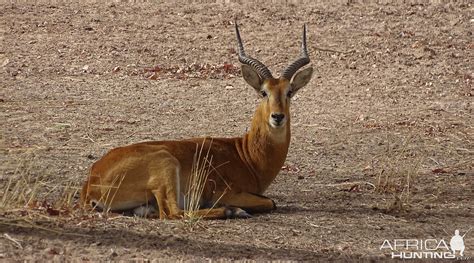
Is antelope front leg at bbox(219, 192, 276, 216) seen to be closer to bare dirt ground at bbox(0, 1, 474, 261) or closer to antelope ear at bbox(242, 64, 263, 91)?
bare dirt ground at bbox(0, 1, 474, 261)

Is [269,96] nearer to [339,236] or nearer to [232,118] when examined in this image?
[339,236]

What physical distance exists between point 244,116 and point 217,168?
3.95 m

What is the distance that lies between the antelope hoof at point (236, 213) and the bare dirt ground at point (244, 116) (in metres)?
0.13

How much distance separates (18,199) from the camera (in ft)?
29.9

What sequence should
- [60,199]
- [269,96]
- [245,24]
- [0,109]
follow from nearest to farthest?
1. [60,199]
2. [269,96]
3. [0,109]
4. [245,24]

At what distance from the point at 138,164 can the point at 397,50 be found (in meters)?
7.98

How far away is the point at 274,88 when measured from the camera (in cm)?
1059

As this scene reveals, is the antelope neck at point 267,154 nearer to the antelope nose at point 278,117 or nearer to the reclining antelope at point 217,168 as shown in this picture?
the reclining antelope at point 217,168

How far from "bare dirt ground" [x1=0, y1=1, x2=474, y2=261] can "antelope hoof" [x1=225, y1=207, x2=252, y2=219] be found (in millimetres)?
131

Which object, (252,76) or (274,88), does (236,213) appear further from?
(252,76)

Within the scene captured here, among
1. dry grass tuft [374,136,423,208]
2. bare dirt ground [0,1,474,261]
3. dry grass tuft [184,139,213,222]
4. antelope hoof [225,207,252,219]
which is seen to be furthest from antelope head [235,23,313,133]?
dry grass tuft [374,136,423,208]

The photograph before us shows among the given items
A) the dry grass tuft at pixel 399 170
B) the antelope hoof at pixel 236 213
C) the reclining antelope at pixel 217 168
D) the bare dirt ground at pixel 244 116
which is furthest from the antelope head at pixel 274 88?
the dry grass tuft at pixel 399 170

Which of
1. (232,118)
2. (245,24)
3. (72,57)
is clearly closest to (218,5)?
(245,24)

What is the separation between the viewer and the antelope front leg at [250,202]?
10.1m
